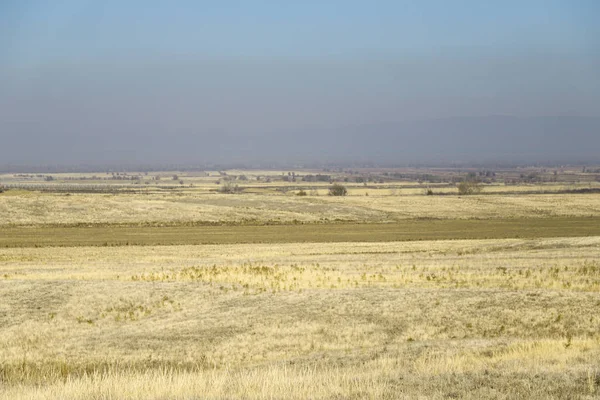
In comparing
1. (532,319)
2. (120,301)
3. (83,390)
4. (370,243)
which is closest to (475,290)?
(532,319)

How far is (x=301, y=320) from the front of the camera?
21750mm

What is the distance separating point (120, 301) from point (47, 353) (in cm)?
618

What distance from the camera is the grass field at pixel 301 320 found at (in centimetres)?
1214

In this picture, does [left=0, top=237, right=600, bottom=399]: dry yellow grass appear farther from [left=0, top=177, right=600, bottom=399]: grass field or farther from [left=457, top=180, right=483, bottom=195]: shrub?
[left=457, top=180, right=483, bottom=195]: shrub

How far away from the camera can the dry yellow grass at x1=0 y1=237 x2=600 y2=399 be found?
39.4ft

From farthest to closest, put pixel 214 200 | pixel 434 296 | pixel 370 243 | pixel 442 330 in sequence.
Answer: pixel 214 200, pixel 370 243, pixel 434 296, pixel 442 330

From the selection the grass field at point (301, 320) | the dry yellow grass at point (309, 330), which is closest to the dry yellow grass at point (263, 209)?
the grass field at point (301, 320)

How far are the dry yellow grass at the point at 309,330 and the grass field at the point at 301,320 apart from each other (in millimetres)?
59

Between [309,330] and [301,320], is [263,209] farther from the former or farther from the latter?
[309,330]

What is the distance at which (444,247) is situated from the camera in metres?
49.5

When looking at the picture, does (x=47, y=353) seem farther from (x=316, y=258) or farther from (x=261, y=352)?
(x=316, y=258)

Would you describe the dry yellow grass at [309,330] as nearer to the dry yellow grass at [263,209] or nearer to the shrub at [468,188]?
the dry yellow grass at [263,209]

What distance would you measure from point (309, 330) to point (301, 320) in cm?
103

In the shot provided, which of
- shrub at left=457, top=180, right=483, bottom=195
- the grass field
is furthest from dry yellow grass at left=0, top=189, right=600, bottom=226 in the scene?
shrub at left=457, top=180, right=483, bottom=195
